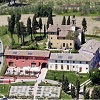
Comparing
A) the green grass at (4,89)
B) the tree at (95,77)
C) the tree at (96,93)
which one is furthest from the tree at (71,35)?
the tree at (96,93)

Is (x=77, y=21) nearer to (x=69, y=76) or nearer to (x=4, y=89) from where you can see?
(x=69, y=76)

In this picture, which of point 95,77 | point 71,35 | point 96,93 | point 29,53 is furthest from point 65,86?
point 71,35

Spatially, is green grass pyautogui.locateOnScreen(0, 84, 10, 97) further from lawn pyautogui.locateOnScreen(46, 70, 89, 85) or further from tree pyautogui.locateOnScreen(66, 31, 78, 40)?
tree pyautogui.locateOnScreen(66, 31, 78, 40)

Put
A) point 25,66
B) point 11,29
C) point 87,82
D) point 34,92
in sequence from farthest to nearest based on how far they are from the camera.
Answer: point 11,29, point 25,66, point 87,82, point 34,92

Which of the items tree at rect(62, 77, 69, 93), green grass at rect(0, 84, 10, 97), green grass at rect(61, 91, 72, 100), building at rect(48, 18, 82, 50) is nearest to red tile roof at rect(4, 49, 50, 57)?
building at rect(48, 18, 82, 50)

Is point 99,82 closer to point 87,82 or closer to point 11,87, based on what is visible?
point 87,82

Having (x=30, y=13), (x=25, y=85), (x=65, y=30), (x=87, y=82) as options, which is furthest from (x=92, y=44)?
(x=30, y=13)

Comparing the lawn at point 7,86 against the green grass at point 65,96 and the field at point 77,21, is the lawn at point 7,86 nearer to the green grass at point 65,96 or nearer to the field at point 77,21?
the green grass at point 65,96
